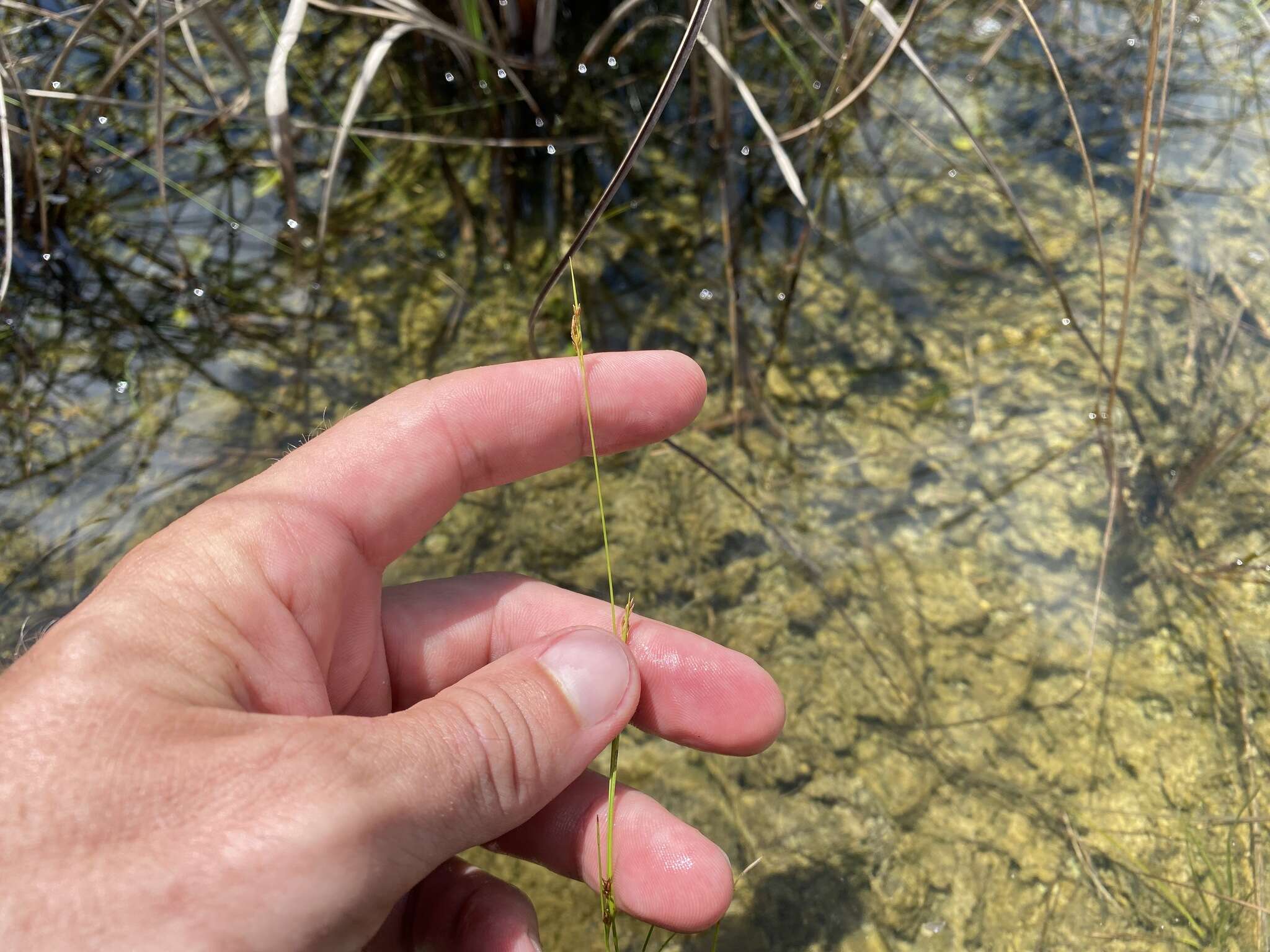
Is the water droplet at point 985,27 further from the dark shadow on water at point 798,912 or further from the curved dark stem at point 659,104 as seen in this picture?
the dark shadow on water at point 798,912

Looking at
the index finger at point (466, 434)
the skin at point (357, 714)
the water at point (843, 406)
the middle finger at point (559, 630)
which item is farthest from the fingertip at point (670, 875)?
the index finger at point (466, 434)

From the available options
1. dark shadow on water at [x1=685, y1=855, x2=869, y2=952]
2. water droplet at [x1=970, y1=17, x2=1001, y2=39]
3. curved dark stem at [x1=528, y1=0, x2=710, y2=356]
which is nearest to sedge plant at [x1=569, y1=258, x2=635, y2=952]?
curved dark stem at [x1=528, y1=0, x2=710, y2=356]

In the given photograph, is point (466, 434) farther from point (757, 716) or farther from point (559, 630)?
point (757, 716)

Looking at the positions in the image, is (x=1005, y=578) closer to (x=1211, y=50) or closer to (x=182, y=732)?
(x=182, y=732)

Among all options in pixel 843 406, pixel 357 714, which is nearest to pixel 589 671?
pixel 357 714

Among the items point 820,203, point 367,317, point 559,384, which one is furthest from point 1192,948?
point 367,317
